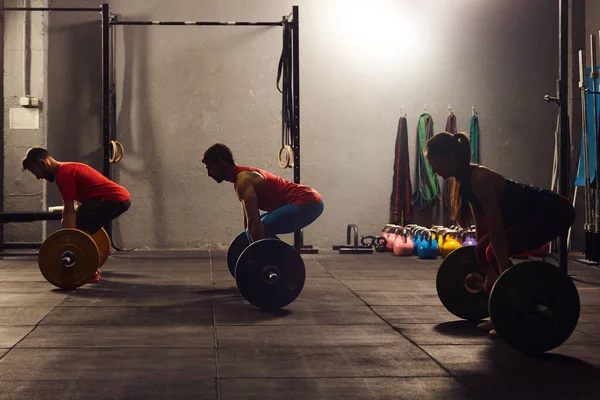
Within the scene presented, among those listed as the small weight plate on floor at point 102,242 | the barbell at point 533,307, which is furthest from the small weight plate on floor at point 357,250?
the barbell at point 533,307

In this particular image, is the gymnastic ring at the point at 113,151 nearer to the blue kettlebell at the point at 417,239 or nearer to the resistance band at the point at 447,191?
the blue kettlebell at the point at 417,239

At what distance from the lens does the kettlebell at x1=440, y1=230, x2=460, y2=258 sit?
7.60 m

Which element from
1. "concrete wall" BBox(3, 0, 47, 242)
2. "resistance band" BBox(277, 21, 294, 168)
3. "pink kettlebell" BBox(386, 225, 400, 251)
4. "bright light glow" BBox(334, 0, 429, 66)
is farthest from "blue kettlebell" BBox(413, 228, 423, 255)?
"concrete wall" BBox(3, 0, 47, 242)

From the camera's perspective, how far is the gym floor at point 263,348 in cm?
282

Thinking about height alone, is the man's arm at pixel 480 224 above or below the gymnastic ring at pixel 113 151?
below

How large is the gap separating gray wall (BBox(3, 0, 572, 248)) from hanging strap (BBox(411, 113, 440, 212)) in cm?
11

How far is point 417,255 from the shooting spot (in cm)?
786

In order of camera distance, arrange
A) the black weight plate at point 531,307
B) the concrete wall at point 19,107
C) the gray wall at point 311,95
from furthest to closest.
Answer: the gray wall at point 311,95 → the concrete wall at point 19,107 → the black weight plate at point 531,307

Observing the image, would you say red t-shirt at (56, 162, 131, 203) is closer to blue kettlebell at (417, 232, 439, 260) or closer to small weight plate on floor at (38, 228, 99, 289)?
small weight plate on floor at (38, 228, 99, 289)

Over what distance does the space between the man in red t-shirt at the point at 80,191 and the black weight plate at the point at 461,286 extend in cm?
272

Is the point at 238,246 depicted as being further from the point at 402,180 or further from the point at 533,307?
the point at 402,180

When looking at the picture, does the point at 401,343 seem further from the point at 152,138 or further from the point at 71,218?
the point at 152,138

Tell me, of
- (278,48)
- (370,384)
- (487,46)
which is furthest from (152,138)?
(370,384)

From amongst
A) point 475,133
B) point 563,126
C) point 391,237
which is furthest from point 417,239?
point 563,126
